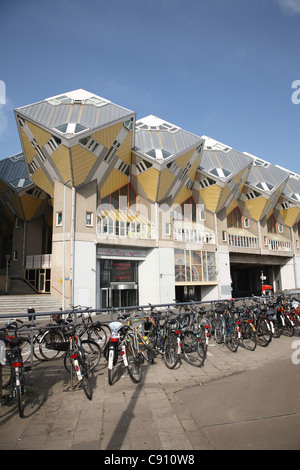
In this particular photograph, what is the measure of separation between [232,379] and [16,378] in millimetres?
3953

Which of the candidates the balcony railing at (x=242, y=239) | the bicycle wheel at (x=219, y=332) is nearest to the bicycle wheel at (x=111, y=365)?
the bicycle wheel at (x=219, y=332)

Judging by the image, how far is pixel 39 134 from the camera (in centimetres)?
2103

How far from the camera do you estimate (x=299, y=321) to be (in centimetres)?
992

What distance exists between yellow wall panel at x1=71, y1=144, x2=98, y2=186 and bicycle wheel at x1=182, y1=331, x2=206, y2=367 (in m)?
17.4

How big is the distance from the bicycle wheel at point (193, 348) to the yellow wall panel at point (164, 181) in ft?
63.2

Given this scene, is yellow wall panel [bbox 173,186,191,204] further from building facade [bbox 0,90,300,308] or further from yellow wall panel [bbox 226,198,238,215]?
yellow wall panel [bbox 226,198,238,215]

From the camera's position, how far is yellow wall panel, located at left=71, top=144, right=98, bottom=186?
803 inches

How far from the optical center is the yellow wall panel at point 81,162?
20.4 metres

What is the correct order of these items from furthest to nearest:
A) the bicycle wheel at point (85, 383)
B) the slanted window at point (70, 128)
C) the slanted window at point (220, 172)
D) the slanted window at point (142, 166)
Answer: the slanted window at point (220, 172), the slanted window at point (142, 166), the slanted window at point (70, 128), the bicycle wheel at point (85, 383)

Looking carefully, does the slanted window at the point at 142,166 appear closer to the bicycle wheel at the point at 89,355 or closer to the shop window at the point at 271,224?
the bicycle wheel at the point at 89,355

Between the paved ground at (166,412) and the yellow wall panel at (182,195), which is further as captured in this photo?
the yellow wall panel at (182,195)

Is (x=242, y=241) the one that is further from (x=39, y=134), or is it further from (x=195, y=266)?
(x=39, y=134)
